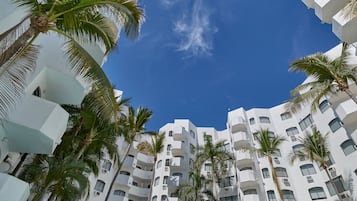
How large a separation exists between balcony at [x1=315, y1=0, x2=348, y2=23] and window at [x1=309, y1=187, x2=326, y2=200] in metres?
18.2

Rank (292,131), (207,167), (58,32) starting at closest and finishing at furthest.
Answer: (58,32), (292,131), (207,167)

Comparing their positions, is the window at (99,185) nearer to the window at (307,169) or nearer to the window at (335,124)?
the window at (307,169)

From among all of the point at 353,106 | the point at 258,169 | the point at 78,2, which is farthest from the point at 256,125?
the point at 78,2

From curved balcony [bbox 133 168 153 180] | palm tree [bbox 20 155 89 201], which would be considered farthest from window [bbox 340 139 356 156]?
curved balcony [bbox 133 168 153 180]

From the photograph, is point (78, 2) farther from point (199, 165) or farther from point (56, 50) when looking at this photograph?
point (199, 165)

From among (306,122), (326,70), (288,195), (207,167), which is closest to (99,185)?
(207,167)

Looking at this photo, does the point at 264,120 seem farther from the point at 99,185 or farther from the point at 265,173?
the point at 99,185

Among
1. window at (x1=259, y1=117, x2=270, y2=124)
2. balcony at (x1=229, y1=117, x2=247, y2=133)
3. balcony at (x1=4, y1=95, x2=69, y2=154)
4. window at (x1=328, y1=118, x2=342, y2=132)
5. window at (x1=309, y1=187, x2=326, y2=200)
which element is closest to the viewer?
balcony at (x1=4, y1=95, x2=69, y2=154)

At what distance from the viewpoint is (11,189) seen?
677 centimetres

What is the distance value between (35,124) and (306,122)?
96.2ft

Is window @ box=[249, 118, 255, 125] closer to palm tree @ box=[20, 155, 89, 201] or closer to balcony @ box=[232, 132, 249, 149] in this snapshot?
balcony @ box=[232, 132, 249, 149]

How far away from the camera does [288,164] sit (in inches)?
1084

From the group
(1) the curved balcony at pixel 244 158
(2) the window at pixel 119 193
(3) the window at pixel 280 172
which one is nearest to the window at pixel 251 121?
(1) the curved balcony at pixel 244 158

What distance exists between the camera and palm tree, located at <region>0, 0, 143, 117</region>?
4.91 meters
